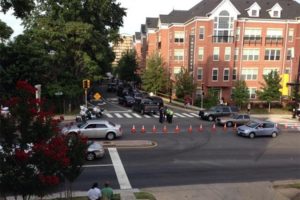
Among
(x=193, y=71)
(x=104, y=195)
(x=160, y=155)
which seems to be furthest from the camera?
(x=193, y=71)

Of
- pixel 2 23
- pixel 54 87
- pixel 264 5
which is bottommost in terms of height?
pixel 54 87

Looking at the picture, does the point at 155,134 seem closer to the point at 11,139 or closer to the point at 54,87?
the point at 54,87

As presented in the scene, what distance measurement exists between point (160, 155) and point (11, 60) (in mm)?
24578

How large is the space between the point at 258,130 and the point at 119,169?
15.2 meters

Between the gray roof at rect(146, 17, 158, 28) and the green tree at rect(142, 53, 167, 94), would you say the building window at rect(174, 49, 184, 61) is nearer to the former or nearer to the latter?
the green tree at rect(142, 53, 167, 94)

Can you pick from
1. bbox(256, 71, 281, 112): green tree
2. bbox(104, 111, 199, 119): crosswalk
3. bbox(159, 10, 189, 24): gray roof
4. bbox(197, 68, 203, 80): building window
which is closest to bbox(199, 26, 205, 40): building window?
bbox(197, 68, 203, 80): building window

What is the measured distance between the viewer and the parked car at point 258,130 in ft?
108

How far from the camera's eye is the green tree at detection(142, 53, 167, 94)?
65.4 metres

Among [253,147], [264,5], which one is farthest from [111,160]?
[264,5]

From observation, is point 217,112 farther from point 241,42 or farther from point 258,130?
point 241,42

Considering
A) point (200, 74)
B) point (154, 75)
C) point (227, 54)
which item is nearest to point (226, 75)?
point (227, 54)

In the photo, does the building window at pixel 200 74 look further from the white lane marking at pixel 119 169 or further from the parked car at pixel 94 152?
the parked car at pixel 94 152

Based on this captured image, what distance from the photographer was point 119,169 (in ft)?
72.6

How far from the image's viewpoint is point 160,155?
83.8 feet
